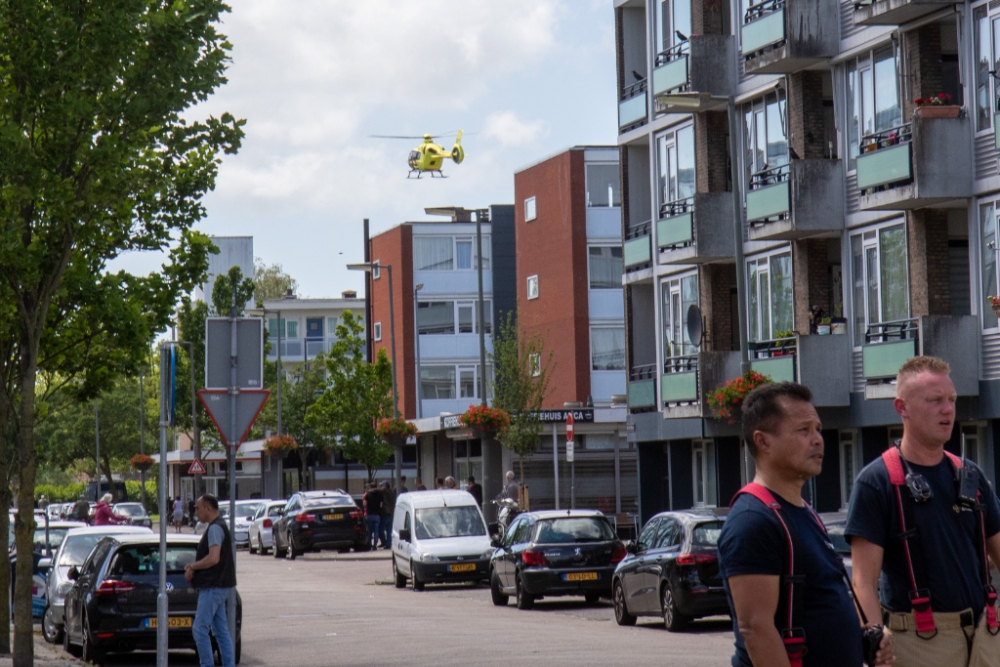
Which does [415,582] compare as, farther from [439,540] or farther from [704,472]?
[704,472]

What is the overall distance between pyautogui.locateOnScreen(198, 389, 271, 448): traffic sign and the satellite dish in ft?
75.1

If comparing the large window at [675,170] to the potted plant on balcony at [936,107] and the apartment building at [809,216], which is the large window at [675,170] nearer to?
the apartment building at [809,216]

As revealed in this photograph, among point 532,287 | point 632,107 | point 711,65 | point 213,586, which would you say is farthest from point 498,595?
point 532,287

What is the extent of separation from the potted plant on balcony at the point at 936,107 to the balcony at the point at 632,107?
13718 millimetres

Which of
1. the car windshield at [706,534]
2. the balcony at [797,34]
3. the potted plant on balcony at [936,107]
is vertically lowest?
the car windshield at [706,534]

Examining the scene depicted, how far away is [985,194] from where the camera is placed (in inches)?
1096

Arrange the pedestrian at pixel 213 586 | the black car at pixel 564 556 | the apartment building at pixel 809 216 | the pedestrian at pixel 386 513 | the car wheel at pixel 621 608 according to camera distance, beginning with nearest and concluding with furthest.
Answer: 1. the pedestrian at pixel 213 586
2. the car wheel at pixel 621 608
3. the black car at pixel 564 556
4. the apartment building at pixel 809 216
5. the pedestrian at pixel 386 513

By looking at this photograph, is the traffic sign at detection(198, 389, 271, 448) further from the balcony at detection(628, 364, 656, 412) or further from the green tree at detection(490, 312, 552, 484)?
the green tree at detection(490, 312, 552, 484)

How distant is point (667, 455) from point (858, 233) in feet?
36.8

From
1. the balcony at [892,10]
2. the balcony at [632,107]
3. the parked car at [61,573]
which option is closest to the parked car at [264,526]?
the balcony at [632,107]

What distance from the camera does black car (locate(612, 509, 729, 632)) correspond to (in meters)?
20.0

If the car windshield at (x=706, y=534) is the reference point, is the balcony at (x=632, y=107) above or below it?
above

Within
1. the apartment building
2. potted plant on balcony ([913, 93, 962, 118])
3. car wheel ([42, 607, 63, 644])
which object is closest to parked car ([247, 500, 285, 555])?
the apartment building

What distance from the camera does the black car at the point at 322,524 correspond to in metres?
46.6
